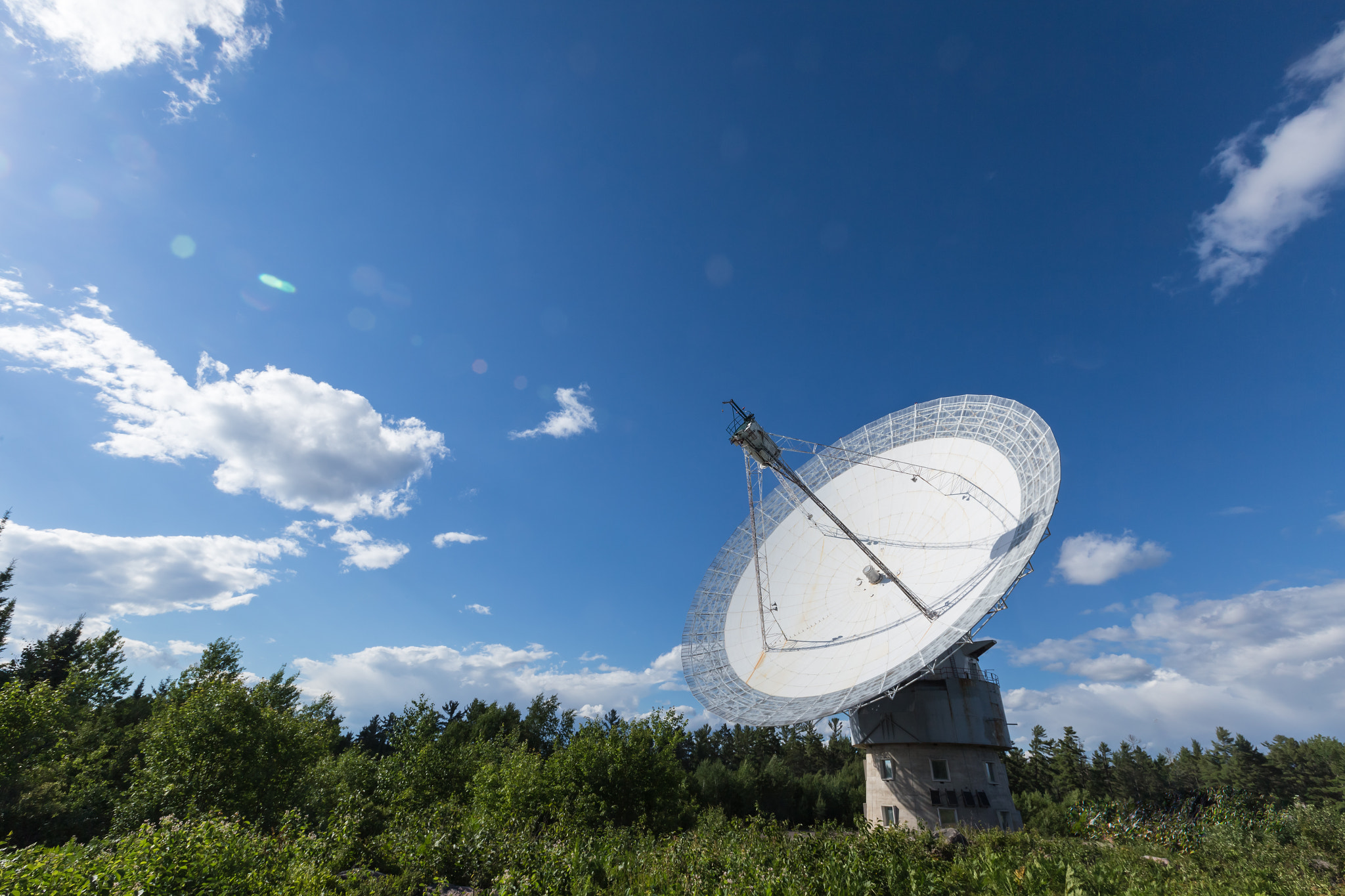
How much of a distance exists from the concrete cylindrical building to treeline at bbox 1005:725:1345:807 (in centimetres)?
5974

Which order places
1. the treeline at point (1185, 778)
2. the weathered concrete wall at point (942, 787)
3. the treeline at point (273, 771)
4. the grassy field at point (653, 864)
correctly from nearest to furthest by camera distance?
the grassy field at point (653, 864) < the treeline at point (273, 771) < the weathered concrete wall at point (942, 787) < the treeline at point (1185, 778)

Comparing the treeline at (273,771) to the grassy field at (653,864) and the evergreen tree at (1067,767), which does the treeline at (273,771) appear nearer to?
the grassy field at (653,864)

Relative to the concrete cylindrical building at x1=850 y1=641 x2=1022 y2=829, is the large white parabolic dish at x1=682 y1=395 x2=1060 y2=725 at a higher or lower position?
higher

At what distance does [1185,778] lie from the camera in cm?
9700

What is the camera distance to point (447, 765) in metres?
31.1

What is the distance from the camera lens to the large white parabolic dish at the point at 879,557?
23703 millimetres

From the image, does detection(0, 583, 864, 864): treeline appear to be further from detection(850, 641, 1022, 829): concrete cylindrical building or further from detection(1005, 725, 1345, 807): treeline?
detection(1005, 725, 1345, 807): treeline

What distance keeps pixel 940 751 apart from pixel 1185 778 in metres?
109

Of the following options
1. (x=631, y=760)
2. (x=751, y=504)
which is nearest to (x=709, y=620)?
(x=751, y=504)

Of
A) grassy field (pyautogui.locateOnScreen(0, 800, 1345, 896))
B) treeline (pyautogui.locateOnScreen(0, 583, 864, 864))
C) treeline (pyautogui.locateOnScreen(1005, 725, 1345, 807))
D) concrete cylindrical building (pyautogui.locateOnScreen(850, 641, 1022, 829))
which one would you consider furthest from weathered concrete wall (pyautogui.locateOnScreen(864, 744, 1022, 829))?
treeline (pyautogui.locateOnScreen(1005, 725, 1345, 807))

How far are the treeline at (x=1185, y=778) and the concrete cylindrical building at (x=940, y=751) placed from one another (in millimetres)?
59744

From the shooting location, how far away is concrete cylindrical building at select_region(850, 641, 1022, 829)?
30594mm

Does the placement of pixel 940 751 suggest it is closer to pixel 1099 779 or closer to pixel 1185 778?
Answer: pixel 1099 779

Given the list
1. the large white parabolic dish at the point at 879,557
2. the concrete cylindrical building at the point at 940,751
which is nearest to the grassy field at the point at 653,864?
the large white parabolic dish at the point at 879,557
